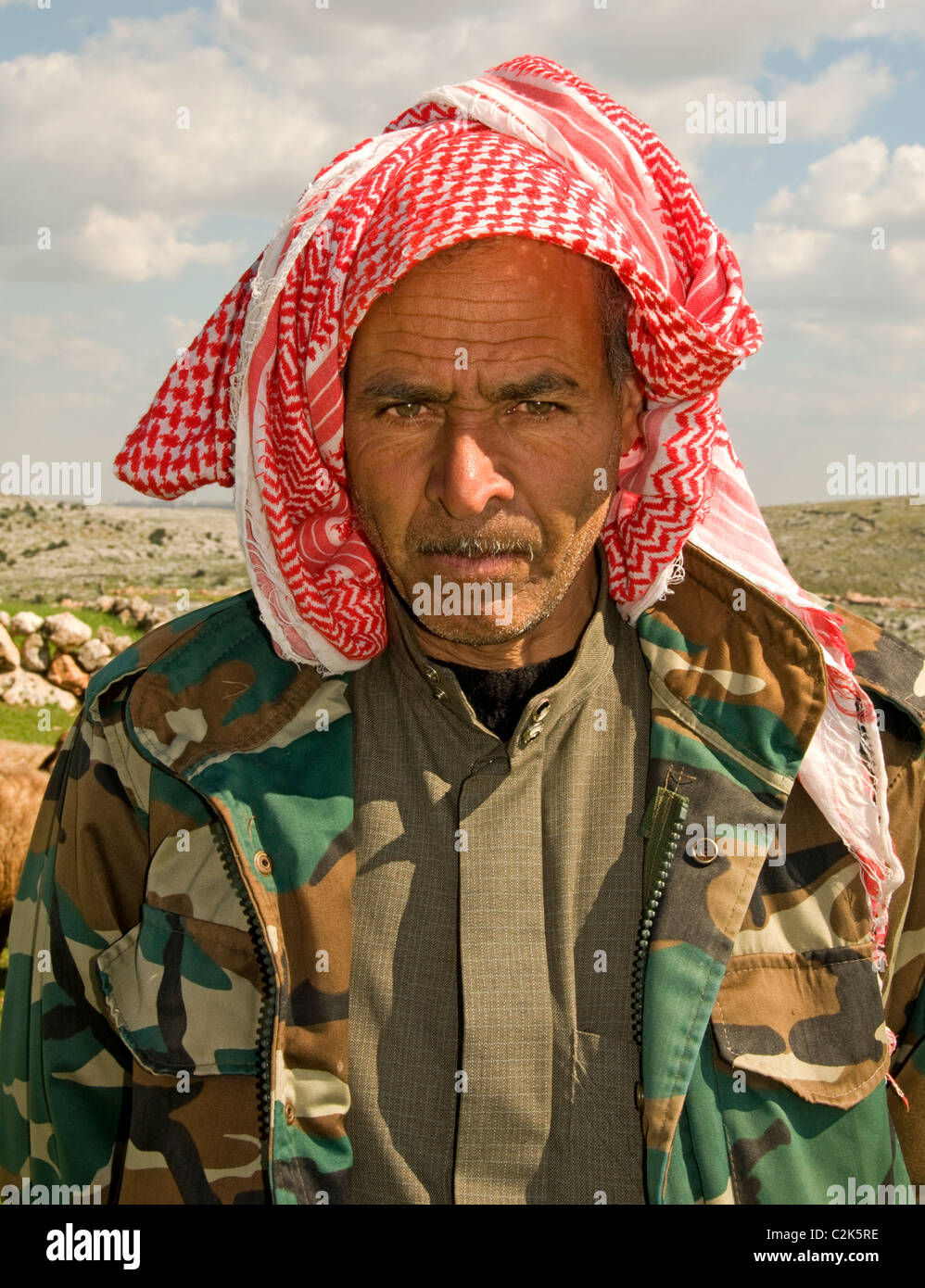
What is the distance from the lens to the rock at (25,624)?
13000 mm

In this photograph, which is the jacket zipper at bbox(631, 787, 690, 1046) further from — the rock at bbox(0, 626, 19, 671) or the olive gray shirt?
the rock at bbox(0, 626, 19, 671)

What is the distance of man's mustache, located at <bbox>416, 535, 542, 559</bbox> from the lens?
2.16 meters

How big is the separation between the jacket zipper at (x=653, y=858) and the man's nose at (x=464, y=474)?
0.69 m

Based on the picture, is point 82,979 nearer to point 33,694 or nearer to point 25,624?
point 33,694

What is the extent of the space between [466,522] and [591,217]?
71 centimetres

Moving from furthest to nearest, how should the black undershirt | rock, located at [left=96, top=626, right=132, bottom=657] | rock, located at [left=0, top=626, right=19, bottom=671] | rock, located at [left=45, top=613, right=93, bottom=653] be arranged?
rock, located at [left=96, top=626, right=132, bottom=657] < rock, located at [left=45, top=613, right=93, bottom=653] < rock, located at [left=0, top=626, right=19, bottom=671] < the black undershirt

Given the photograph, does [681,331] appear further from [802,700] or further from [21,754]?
[21,754]

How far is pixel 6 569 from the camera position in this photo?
16234 millimetres

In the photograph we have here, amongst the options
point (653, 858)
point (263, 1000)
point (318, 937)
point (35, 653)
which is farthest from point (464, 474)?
point (35, 653)

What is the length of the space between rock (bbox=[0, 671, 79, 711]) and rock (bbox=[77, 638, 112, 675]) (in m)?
0.53

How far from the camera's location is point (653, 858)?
2066 millimetres

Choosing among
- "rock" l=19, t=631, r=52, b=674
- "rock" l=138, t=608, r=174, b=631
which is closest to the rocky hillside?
"rock" l=138, t=608, r=174, b=631

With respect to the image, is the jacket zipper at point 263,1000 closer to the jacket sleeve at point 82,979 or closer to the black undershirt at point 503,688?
the jacket sleeve at point 82,979
